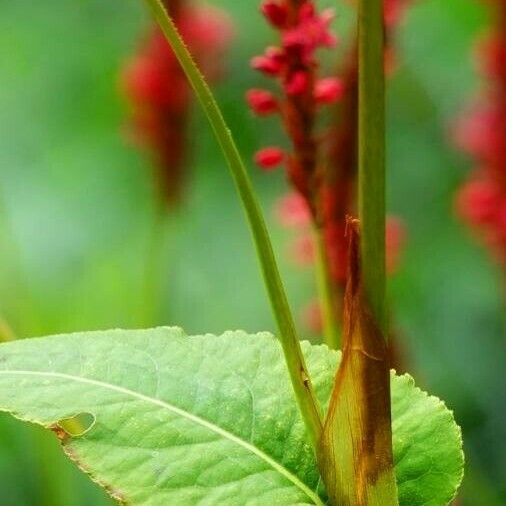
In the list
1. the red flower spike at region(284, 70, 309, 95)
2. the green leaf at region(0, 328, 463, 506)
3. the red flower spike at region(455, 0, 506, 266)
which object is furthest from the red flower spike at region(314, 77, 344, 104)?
the red flower spike at region(455, 0, 506, 266)

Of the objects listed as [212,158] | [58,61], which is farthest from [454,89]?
[58,61]

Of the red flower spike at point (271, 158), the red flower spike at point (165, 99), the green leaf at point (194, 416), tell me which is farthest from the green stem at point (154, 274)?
the green leaf at point (194, 416)

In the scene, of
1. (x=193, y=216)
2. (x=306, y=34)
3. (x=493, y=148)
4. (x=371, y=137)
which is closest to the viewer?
(x=371, y=137)

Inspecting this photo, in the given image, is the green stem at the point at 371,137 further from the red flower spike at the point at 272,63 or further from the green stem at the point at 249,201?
the red flower spike at the point at 272,63

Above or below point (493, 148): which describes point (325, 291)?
below

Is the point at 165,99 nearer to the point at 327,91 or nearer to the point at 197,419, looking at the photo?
the point at 327,91

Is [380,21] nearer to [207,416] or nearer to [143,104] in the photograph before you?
[207,416]

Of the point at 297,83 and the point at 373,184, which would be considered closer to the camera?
the point at 373,184

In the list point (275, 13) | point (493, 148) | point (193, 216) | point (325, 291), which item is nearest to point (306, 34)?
point (275, 13)
